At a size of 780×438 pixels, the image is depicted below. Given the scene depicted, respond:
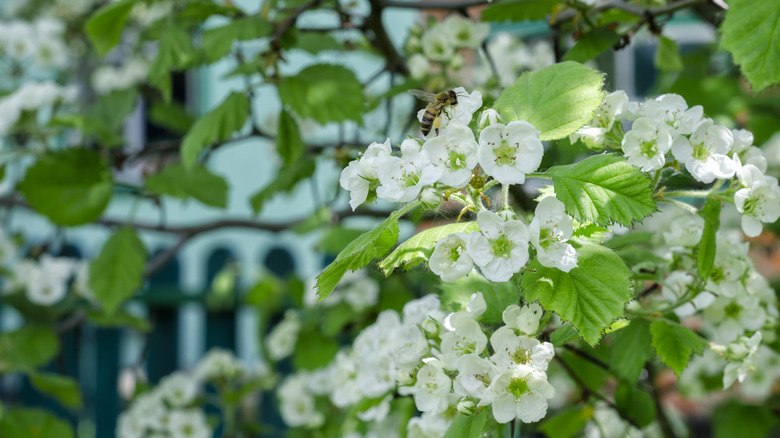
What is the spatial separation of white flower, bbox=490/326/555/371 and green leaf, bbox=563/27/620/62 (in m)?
0.69

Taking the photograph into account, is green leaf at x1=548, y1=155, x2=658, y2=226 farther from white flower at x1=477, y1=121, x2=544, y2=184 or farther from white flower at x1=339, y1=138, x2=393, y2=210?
white flower at x1=339, y1=138, x2=393, y2=210

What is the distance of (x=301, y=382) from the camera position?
2746 millimetres

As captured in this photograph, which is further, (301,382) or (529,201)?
(301,382)

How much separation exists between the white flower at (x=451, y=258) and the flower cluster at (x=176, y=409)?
1819mm

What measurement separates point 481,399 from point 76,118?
5.53ft

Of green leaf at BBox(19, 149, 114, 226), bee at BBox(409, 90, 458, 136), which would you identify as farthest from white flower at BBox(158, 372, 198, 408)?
bee at BBox(409, 90, 458, 136)

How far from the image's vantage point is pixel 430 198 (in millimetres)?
957

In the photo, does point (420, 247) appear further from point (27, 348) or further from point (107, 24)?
point (27, 348)

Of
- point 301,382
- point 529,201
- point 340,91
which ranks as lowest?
point 301,382

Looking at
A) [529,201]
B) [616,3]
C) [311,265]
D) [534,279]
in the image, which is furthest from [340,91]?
[311,265]

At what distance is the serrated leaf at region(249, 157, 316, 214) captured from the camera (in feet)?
6.74

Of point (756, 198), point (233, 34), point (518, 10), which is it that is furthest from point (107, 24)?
point (756, 198)

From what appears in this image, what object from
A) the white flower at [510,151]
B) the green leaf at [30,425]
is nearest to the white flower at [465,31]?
the white flower at [510,151]

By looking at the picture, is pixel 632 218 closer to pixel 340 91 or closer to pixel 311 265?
pixel 340 91
